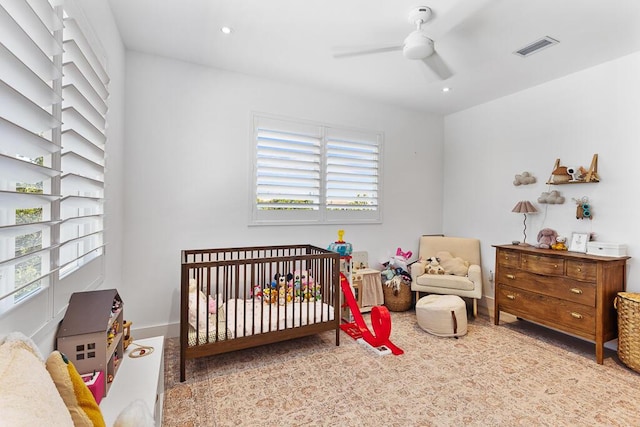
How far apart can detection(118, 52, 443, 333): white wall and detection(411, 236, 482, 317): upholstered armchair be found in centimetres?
121

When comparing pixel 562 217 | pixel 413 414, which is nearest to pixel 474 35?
pixel 562 217

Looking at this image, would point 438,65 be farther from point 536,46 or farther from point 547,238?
point 547,238

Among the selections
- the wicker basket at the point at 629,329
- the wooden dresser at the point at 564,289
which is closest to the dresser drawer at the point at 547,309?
the wooden dresser at the point at 564,289

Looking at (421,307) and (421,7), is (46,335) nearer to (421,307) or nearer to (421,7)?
(421,7)

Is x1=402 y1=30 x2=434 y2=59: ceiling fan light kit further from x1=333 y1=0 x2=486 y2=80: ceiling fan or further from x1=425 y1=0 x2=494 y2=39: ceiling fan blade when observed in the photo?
x1=425 y1=0 x2=494 y2=39: ceiling fan blade

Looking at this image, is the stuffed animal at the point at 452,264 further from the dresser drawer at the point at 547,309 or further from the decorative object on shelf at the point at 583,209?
the decorative object on shelf at the point at 583,209

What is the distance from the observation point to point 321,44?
8.64 ft

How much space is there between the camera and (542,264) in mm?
2998

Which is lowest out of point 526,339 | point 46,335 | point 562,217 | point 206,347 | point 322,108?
point 526,339

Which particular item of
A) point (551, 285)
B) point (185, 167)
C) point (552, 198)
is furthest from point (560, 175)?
point (185, 167)

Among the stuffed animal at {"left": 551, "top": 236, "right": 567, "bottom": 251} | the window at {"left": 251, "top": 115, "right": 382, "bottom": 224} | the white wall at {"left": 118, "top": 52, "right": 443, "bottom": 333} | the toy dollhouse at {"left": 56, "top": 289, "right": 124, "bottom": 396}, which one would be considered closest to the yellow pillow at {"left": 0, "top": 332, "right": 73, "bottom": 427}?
the toy dollhouse at {"left": 56, "top": 289, "right": 124, "bottom": 396}

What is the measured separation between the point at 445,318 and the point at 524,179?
1.82m

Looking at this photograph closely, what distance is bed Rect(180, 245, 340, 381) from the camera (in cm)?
229

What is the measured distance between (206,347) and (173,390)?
0.32 meters
